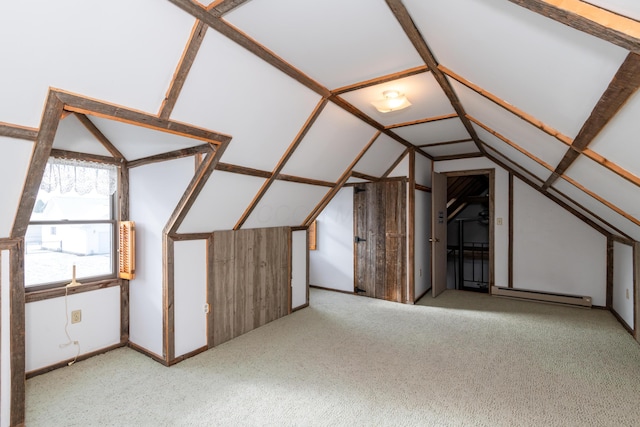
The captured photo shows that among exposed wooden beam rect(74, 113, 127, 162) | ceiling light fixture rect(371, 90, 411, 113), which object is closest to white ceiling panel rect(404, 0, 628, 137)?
ceiling light fixture rect(371, 90, 411, 113)

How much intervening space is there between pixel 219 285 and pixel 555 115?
312cm

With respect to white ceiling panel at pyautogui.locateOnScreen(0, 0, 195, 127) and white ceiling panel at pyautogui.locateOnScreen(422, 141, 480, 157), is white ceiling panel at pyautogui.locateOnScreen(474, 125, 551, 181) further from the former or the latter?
white ceiling panel at pyautogui.locateOnScreen(0, 0, 195, 127)

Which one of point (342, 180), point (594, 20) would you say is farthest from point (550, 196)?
point (594, 20)

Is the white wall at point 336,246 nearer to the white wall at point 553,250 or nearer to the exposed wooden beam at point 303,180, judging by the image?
the exposed wooden beam at point 303,180

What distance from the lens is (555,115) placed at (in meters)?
1.70

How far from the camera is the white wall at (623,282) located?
361cm

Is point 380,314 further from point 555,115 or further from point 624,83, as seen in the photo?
point 624,83

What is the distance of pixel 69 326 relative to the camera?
2.89 metres

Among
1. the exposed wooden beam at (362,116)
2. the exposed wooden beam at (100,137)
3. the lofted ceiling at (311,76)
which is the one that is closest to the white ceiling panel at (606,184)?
the lofted ceiling at (311,76)

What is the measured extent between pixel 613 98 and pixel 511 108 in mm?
1000

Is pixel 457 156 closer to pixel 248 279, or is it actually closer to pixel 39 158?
pixel 248 279

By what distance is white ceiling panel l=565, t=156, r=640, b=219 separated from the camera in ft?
6.29

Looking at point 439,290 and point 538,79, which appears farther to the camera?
point 439,290

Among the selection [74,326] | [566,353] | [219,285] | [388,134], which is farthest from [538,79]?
[74,326]
